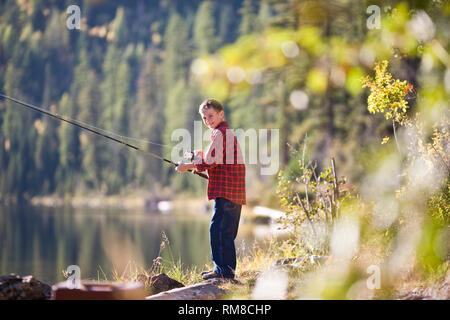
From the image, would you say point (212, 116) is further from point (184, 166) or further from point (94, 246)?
point (94, 246)

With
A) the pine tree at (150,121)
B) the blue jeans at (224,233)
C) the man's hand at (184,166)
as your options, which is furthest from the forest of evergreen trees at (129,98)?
the man's hand at (184,166)

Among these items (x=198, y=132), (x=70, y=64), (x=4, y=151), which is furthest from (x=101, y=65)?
(x=198, y=132)

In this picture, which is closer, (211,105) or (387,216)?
(387,216)

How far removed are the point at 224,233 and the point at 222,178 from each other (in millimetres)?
463

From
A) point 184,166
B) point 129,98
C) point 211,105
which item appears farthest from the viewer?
point 129,98

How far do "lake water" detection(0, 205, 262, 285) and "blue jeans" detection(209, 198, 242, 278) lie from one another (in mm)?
3951

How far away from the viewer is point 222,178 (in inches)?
186

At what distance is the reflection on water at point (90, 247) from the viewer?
11.6 meters

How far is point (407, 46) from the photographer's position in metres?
1.97

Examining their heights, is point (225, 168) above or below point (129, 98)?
below

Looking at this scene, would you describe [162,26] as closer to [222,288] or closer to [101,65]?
[101,65]

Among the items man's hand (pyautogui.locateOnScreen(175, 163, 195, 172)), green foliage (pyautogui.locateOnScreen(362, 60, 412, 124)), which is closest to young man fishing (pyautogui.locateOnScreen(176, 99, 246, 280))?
man's hand (pyautogui.locateOnScreen(175, 163, 195, 172))

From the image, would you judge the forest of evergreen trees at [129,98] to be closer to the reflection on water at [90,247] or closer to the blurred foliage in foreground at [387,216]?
the reflection on water at [90,247]

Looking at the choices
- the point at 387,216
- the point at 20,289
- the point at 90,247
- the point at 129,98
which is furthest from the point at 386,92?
the point at 129,98
